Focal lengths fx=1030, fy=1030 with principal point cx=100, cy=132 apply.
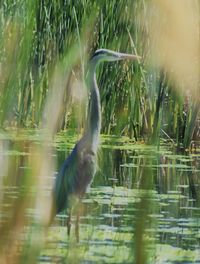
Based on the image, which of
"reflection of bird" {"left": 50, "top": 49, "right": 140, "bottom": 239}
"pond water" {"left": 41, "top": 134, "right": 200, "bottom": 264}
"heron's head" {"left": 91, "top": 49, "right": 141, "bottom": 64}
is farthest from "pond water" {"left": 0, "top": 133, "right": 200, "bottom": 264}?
"heron's head" {"left": 91, "top": 49, "right": 141, "bottom": 64}

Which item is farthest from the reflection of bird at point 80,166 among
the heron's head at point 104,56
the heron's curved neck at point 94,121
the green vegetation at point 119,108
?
the heron's head at point 104,56

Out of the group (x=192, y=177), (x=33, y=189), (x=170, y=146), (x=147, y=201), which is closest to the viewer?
(x=147, y=201)

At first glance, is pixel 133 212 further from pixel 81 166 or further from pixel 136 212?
pixel 81 166

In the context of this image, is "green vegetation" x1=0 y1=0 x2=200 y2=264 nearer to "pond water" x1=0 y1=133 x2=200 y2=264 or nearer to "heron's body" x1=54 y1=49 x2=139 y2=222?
"pond water" x1=0 y1=133 x2=200 y2=264

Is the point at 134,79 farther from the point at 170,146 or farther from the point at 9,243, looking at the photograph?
the point at 9,243

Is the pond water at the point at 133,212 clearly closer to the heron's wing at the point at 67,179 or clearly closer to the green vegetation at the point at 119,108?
the green vegetation at the point at 119,108

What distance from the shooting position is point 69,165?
248 inches

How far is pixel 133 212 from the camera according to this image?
2.43m

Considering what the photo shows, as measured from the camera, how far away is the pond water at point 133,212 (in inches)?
95.7

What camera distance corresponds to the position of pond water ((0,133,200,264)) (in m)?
2.43

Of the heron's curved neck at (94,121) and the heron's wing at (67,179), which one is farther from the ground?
the heron's curved neck at (94,121)

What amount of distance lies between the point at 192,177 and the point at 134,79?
1.27 meters

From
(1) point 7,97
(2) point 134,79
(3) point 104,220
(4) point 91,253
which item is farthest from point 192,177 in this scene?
(1) point 7,97

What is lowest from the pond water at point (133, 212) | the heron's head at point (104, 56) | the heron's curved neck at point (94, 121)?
the pond water at point (133, 212)
